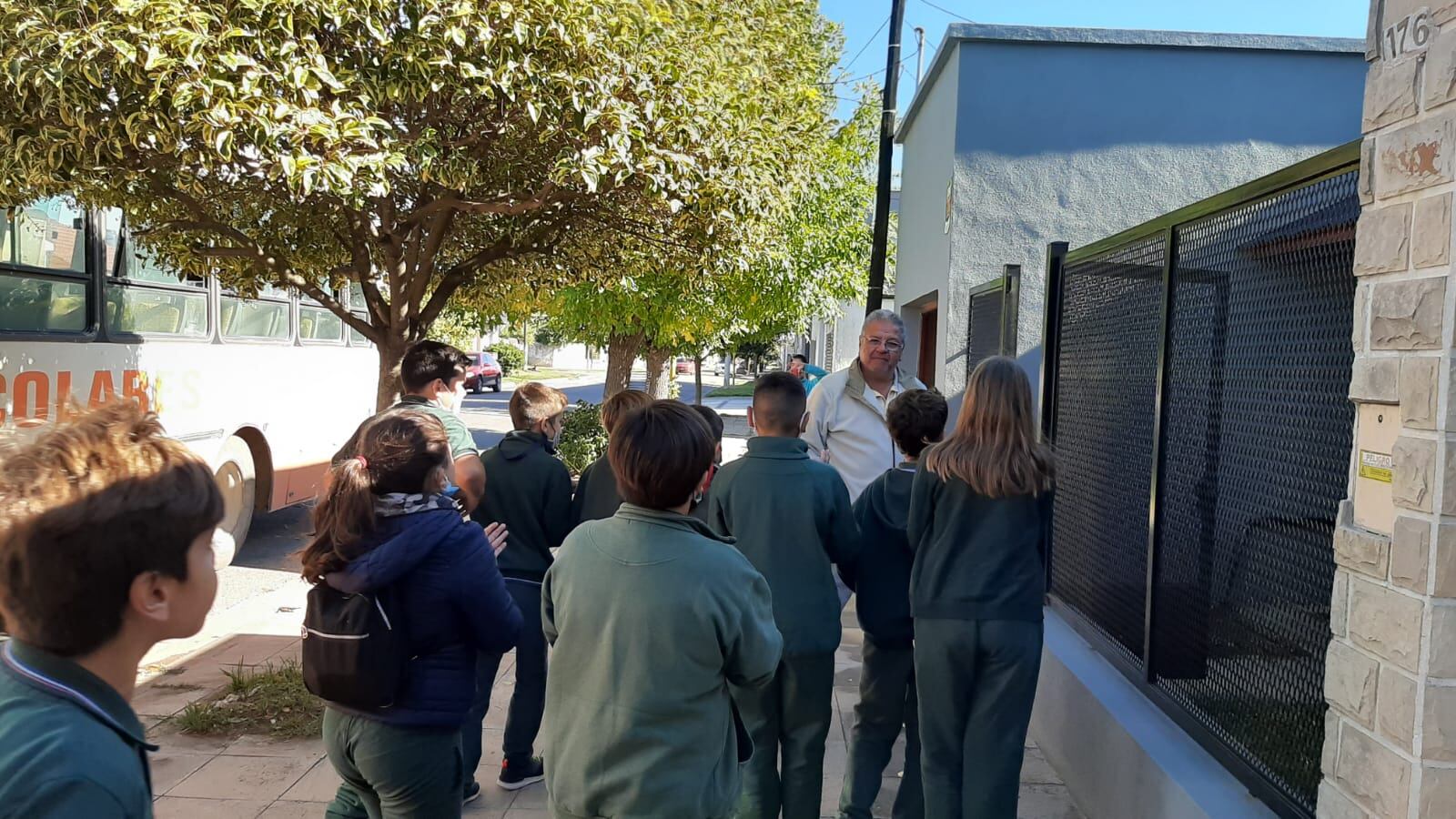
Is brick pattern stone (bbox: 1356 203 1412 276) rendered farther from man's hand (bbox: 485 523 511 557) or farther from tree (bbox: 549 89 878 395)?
tree (bbox: 549 89 878 395)

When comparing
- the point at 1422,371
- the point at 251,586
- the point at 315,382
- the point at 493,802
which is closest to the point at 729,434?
the point at 315,382

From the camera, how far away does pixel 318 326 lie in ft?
34.6

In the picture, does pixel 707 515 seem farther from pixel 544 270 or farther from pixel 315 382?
pixel 315 382

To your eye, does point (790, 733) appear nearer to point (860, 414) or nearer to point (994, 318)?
point (860, 414)

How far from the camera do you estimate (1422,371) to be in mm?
1975

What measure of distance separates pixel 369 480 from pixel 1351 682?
2.37 meters

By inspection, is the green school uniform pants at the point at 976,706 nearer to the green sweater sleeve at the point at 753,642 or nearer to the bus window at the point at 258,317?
the green sweater sleeve at the point at 753,642

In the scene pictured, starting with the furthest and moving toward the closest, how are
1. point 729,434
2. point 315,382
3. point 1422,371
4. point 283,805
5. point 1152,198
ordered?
point 729,434 < point 315,382 < point 1152,198 < point 283,805 < point 1422,371

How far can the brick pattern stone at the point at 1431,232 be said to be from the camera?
193cm

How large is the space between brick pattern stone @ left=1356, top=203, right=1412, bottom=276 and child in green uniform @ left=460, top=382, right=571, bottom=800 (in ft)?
9.38

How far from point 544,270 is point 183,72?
2.98m

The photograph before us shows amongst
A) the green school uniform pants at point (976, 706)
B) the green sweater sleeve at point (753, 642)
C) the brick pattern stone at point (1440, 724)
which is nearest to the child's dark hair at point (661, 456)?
the green sweater sleeve at point (753, 642)

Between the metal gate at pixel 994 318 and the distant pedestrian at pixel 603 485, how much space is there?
182 centimetres

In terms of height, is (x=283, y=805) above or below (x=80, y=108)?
below
